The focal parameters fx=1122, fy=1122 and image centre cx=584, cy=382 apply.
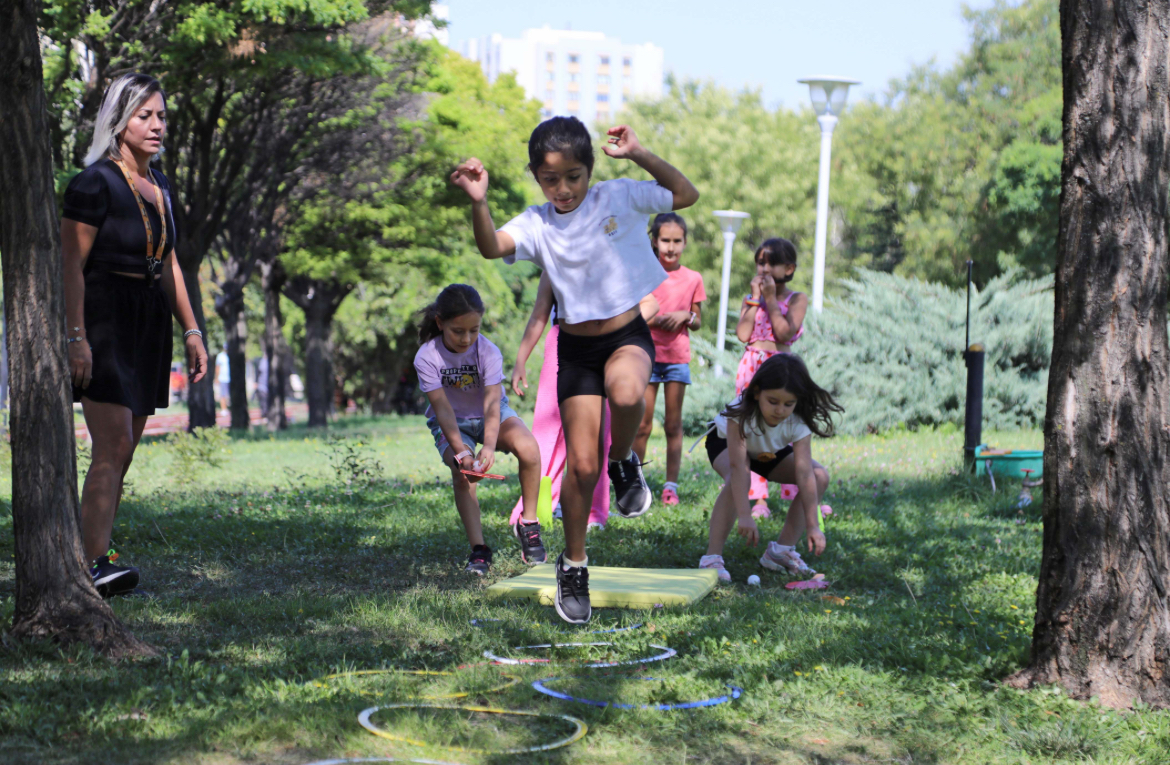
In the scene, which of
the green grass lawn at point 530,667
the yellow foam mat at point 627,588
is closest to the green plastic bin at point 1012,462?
the green grass lawn at point 530,667

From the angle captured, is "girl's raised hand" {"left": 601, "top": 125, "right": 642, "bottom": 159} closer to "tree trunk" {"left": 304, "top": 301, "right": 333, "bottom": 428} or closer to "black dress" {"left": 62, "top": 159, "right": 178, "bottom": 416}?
"black dress" {"left": 62, "top": 159, "right": 178, "bottom": 416}

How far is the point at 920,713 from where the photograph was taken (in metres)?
3.28

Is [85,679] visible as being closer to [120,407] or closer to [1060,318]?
[120,407]

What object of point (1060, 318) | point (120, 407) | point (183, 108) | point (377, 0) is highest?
point (377, 0)

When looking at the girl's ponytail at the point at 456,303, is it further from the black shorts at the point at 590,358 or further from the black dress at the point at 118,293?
the black dress at the point at 118,293

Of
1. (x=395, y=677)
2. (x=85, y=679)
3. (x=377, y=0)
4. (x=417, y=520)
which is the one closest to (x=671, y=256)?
(x=417, y=520)

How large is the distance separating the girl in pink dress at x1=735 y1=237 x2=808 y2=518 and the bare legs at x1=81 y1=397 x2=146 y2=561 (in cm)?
375

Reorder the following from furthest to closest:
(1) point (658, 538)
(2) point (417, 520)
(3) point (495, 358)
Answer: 1. (2) point (417, 520)
2. (1) point (658, 538)
3. (3) point (495, 358)

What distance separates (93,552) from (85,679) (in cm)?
123

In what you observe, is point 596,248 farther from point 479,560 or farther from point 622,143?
point 479,560

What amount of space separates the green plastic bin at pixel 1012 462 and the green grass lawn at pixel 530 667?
1.49 meters

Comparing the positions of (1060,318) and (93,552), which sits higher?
(1060,318)

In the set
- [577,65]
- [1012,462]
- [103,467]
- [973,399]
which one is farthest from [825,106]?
[577,65]

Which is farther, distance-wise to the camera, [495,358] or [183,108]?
[183,108]
